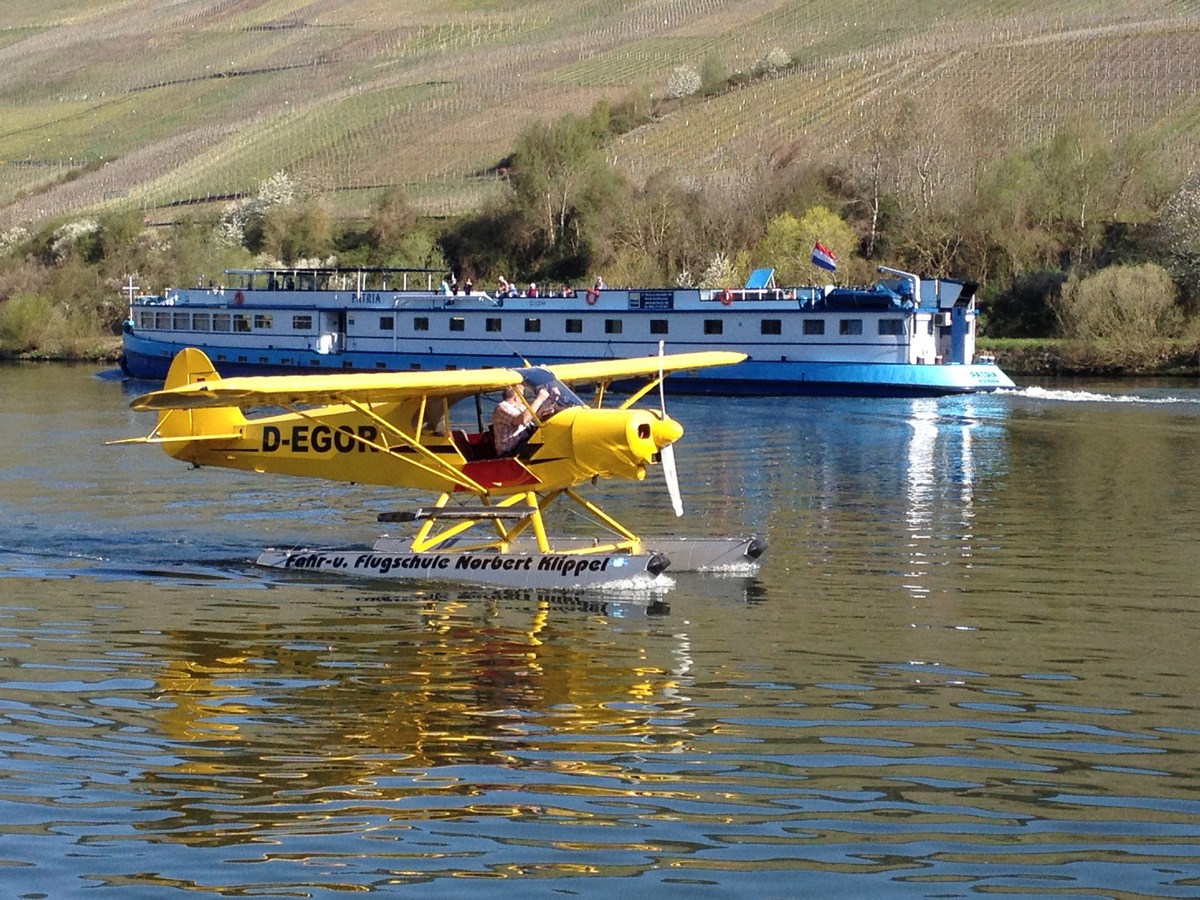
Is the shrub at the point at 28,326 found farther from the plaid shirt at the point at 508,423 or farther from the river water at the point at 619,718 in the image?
the plaid shirt at the point at 508,423

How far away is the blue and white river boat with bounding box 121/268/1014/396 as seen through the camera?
45.5 metres

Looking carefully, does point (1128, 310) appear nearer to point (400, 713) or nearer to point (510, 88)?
point (400, 713)

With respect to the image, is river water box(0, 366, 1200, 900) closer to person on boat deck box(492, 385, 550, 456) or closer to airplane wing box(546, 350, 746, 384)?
person on boat deck box(492, 385, 550, 456)

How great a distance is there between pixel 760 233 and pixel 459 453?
5184 centimetres

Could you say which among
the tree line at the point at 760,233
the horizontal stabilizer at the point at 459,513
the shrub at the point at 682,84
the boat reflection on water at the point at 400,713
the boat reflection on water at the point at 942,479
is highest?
the shrub at the point at 682,84

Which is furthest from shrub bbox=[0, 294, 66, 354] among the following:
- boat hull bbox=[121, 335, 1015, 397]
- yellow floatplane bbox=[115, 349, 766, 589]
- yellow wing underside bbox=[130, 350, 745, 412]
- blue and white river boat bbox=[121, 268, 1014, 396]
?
yellow wing underside bbox=[130, 350, 745, 412]

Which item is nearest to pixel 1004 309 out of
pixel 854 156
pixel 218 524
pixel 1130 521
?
pixel 854 156

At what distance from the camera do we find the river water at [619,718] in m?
7.97

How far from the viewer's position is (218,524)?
20172 mm

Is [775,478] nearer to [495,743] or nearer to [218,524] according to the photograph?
[218,524]

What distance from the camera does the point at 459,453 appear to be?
1666 cm

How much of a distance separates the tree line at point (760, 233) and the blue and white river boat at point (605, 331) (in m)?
8.72

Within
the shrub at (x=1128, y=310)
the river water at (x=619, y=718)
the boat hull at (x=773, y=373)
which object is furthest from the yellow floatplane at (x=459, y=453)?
the shrub at (x=1128, y=310)

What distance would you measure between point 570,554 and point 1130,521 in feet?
26.1
